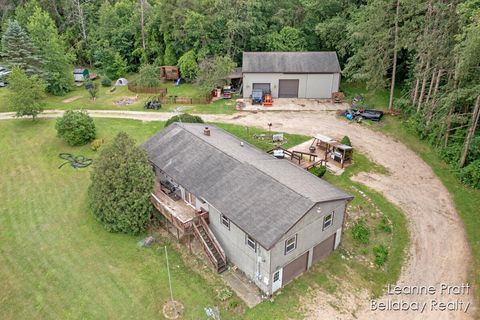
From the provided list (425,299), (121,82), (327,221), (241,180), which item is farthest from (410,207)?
(121,82)

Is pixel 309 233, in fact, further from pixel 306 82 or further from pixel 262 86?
pixel 262 86

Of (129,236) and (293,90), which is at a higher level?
(293,90)

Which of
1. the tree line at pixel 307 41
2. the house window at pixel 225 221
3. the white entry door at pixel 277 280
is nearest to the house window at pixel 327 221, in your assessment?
the white entry door at pixel 277 280

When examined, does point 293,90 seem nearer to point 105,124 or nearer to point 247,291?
point 105,124

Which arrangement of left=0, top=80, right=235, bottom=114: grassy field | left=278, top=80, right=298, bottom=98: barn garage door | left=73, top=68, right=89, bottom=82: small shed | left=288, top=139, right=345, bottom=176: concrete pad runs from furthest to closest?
1. left=73, top=68, right=89, bottom=82: small shed
2. left=278, top=80, right=298, bottom=98: barn garage door
3. left=0, top=80, right=235, bottom=114: grassy field
4. left=288, top=139, right=345, bottom=176: concrete pad

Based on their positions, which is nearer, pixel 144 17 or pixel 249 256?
pixel 249 256

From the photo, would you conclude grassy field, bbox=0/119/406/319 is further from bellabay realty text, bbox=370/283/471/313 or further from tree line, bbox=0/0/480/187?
tree line, bbox=0/0/480/187

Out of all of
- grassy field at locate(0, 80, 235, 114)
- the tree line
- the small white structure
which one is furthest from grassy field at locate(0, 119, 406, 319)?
the small white structure

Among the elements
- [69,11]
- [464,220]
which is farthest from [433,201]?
Result: [69,11]
